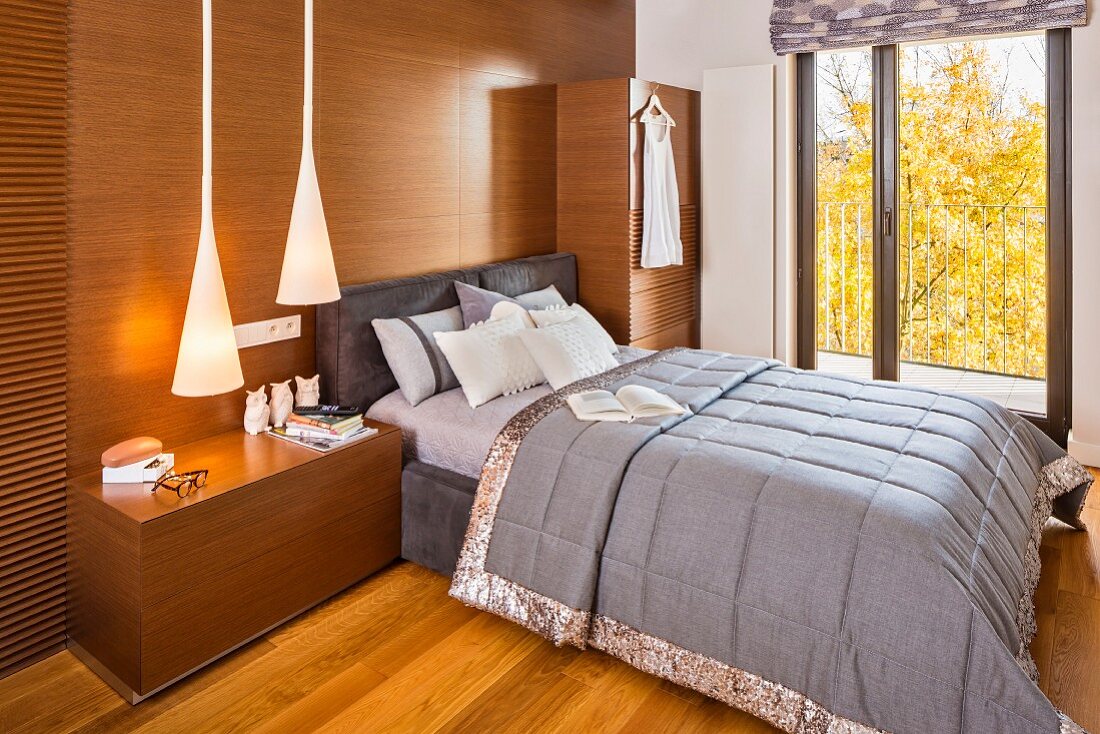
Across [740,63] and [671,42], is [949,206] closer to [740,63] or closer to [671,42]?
[740,63]

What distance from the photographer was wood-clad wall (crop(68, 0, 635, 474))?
2.42 m

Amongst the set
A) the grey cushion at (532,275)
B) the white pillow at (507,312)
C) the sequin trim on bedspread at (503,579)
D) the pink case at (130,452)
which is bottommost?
the sequin trim on bedspread at (503,579)

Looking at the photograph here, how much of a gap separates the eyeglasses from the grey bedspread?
83 cm

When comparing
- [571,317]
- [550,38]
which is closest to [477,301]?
[571,317]

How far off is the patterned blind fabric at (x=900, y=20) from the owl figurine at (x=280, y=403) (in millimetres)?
3264

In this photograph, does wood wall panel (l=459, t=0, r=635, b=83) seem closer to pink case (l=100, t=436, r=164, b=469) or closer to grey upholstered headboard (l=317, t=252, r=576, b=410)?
grey upholstered headboard (l=317, t=252, r=576, b=410)

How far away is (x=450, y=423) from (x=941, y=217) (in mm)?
2992

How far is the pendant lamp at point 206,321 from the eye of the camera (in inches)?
91.0

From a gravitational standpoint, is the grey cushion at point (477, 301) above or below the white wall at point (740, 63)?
below

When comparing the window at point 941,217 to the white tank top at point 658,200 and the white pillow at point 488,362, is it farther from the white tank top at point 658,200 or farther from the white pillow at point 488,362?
the white pillow at point 488,362

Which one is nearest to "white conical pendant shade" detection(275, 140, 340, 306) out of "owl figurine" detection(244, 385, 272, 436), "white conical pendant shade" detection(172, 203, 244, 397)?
"white conical pendant shade" detection(172, 203, 244, 397)

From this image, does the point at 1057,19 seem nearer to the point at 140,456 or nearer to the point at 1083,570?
the point at 1083,570

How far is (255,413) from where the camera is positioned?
2809mm

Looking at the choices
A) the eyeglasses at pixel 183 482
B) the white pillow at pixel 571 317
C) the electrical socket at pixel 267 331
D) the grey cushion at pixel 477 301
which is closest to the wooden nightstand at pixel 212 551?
the eyeglasses at pixel 183 482
